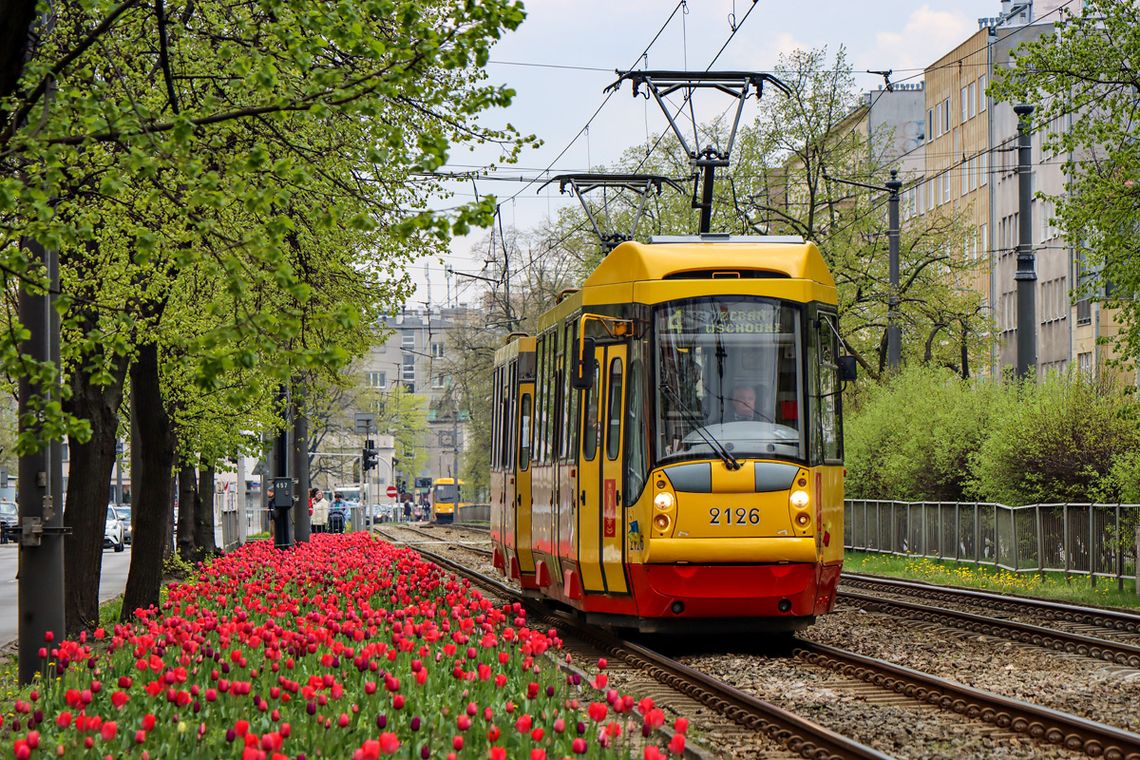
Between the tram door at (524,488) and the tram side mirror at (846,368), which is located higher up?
the tram side mirror at (846,368)

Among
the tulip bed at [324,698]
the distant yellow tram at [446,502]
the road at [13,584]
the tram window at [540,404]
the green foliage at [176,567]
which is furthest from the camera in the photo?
the distant yellow tram at [446,502]

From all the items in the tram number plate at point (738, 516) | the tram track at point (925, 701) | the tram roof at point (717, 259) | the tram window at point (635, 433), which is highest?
the tram roof at point (717, 259)

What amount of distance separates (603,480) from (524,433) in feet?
17.3

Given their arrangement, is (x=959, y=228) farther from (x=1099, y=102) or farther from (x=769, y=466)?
(x=769, y=466)

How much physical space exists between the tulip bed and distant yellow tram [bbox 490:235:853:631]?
2.01 meters

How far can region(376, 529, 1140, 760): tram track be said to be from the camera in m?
9.84

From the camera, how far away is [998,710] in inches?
441

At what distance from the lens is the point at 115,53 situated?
14484 millimetres

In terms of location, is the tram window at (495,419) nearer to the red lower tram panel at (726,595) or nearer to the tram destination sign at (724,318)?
the red lower tram panel at (726,595)

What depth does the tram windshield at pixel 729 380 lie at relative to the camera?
606 inches

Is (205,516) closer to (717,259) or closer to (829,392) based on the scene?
(717,259)

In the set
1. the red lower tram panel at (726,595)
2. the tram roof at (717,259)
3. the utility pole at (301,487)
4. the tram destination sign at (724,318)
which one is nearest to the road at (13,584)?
the utility pole at (301,487)

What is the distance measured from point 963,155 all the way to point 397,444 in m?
63.8

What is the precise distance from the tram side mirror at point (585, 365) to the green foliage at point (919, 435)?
17.0 m
